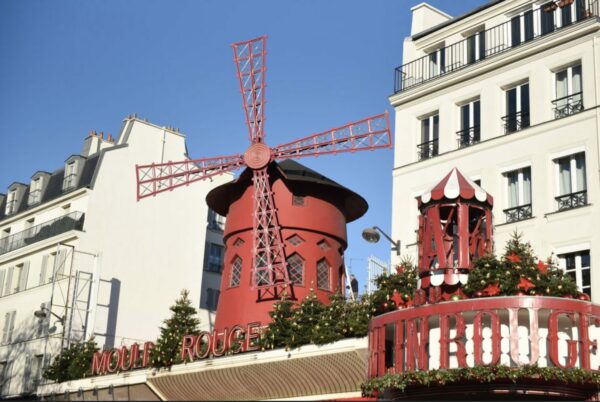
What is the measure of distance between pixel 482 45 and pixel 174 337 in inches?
318

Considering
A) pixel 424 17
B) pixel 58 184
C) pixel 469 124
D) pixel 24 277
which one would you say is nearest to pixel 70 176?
pixel 58 184

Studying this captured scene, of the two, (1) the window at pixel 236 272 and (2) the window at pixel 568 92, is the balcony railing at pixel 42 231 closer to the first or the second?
(1) the window at pixel 236 272

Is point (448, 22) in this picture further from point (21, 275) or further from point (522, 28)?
point (21, 275)

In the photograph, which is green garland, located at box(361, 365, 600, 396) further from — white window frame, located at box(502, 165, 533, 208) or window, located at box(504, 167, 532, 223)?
white window frame, located at box(502, 165, 533, 208)

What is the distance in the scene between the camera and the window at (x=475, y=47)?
17.7 metres

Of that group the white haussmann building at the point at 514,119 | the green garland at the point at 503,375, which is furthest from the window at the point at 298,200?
the green garland at the point at 503,375

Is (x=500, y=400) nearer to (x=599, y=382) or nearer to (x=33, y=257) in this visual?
Result: (x=599, y=382)

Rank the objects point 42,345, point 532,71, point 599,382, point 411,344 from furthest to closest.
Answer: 1. point 42,345
2. point 532,71
3. point 411,344
4. point 599,382

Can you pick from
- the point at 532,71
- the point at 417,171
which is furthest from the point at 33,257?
the point at 532,71

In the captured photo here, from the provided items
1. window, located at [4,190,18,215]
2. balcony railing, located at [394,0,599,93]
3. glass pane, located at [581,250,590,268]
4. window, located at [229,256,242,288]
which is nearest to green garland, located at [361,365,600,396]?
glass pane, located at [581,250,590,268]

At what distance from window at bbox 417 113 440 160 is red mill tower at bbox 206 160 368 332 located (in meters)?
3.70

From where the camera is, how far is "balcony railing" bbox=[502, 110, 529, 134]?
16328mm

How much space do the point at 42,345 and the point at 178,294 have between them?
4067mm

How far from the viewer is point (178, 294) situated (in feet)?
90.4
